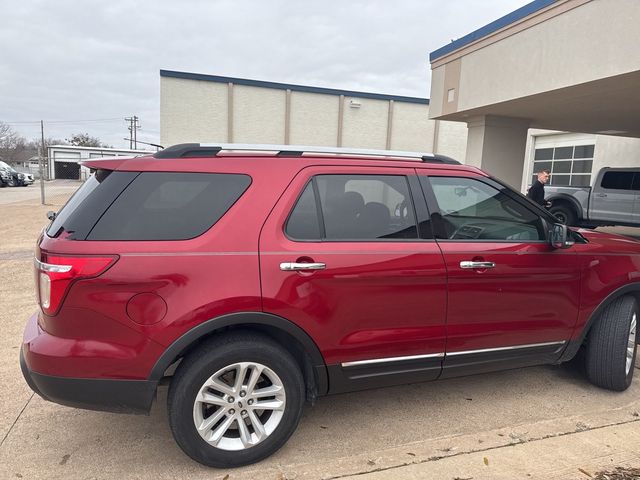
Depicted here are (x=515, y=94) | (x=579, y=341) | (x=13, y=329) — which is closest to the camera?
(x=579, y=341)

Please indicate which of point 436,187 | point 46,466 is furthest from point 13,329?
point 436,187

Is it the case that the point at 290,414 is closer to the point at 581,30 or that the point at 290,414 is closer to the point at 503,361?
the point at 503,361

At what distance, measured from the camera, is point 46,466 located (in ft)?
8.82

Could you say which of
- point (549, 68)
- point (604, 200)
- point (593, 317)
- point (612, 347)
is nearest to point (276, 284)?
point (593, 317)

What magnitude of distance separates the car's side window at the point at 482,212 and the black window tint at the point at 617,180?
37.2 feet

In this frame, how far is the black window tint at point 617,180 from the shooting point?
41.5 ft

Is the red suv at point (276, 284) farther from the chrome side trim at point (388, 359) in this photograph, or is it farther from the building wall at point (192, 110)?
the building wall at point (192, 110)

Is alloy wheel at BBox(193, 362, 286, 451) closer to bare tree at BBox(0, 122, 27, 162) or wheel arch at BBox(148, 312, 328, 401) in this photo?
wheel arch at BBox(148, 312, 328, 401)

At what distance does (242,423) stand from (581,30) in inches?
300

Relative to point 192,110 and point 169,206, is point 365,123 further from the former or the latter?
point 169,206

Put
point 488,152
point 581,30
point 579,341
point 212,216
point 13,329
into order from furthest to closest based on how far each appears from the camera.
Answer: point 488,152
point 581,30
point 13,329
point 579,341
point 212,216

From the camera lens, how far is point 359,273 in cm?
280

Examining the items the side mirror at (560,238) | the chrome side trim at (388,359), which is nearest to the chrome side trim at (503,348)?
the chrome side trim at (388,359)

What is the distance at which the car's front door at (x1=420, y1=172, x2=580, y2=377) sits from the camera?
3.10 m
